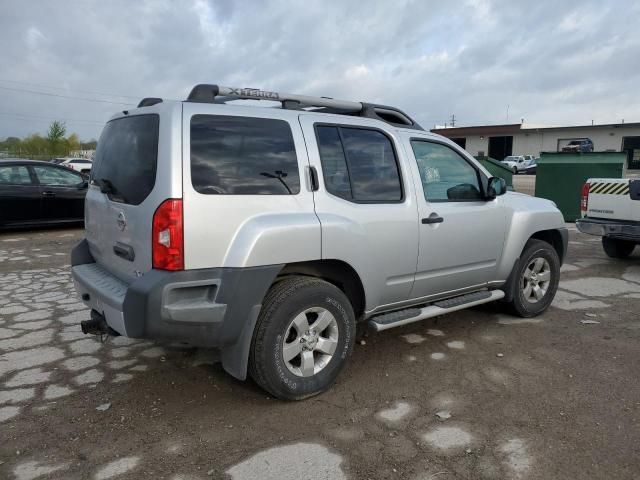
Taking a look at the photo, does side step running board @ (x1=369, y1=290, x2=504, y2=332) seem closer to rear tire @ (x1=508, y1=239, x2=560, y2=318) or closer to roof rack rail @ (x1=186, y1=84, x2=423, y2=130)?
rear tire @ (x1=508, y1=239, x2=560, y2=318)

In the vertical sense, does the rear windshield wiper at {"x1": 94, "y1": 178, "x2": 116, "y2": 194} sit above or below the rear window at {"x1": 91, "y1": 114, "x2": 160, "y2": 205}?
below

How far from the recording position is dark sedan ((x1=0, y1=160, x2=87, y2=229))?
31.7ft

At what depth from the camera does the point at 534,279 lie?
16.6 feet

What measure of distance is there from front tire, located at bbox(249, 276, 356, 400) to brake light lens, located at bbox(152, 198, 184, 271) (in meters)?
0.64

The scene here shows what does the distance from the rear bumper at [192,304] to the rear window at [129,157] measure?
58 centimetres

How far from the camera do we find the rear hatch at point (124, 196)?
3.04 m

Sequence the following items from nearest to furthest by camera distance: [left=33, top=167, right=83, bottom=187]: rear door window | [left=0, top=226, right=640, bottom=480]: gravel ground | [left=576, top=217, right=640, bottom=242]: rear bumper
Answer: [left=0, top=226, right=640, bottom=480]: gravel ground → [left=576, top=217, right=640, bottom=242]: rear bumper → [left=33, top=167, right=83, bottom=187]: rear door window

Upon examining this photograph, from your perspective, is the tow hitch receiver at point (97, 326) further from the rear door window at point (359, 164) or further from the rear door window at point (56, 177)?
the rear door window at point (56, 177)

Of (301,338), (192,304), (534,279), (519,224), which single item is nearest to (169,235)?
(192,304)

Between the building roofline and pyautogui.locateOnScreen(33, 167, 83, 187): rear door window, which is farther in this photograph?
the building roofline

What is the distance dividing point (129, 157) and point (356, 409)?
2.18 m

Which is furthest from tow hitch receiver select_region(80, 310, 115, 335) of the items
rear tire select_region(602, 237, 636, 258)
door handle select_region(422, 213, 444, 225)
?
rear tire select_region(602, 237, 636, 258)

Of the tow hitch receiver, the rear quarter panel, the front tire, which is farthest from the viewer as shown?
the rear quarter panel

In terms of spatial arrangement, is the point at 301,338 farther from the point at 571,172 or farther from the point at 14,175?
the point at 571,172
